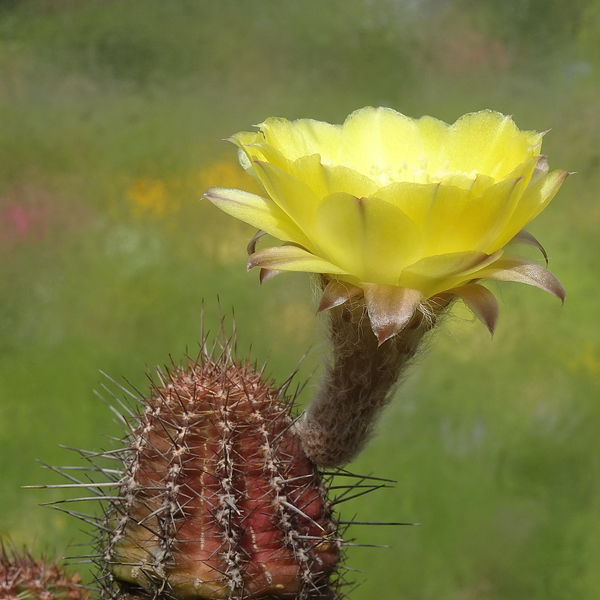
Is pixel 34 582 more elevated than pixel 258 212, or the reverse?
pixel 258 212

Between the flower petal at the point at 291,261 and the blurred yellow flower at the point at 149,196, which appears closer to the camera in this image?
the flower petal at the point at 291,261

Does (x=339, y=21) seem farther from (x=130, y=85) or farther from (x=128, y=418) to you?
(x=128, y=418)

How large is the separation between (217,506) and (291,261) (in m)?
0.16

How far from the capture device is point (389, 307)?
348mm

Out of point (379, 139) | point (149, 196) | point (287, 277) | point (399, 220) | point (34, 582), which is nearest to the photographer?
point (399, 220)

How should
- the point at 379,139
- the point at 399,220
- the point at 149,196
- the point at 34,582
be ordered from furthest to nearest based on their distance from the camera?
the point at 149,196 < the point at 34,582 < the point at 379,139 < the point at 399,220

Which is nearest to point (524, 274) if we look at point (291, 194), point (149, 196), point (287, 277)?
point (291, 194)

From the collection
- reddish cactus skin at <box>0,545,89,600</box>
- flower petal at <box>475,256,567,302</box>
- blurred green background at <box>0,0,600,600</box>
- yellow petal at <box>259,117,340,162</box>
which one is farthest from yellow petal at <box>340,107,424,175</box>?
blurred green background at <box>0,0,600,600</box>

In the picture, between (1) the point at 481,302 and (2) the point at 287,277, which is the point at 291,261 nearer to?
(1) the point at 481,302

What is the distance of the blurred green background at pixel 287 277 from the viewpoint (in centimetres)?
127

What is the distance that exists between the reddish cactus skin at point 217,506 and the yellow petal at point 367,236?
122 mm

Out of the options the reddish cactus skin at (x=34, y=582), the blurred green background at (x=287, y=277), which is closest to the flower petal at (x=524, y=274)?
the reddish cactus skin at (x=34, y=582)

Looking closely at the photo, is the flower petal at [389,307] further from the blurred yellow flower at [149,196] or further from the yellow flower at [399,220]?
the blurred yellow flower at [149,196]

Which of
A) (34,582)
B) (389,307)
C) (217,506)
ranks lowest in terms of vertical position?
(34,582)
